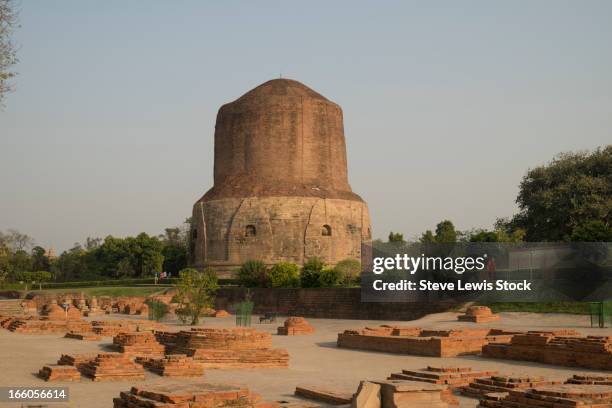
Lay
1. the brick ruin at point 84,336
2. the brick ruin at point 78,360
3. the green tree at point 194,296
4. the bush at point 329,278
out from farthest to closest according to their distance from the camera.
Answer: the bush at point 329,278 → the green tree at point 194,296 → the brick ruin at point 84,336 → the brick ruin at point 78,360

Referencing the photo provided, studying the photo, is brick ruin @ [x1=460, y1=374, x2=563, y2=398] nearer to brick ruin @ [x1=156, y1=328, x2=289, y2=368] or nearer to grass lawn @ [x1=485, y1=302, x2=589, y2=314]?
brick ruin @ [x1=156, y1=328, x2=289, y2=368]

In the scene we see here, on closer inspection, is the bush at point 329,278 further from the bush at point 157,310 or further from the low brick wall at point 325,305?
the bush at point 157,310

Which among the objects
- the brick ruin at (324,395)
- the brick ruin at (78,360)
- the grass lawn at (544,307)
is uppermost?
the grass lawn at (544,307)

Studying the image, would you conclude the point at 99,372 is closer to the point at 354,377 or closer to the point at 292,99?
the point at 354,377

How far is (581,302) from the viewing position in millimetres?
17766

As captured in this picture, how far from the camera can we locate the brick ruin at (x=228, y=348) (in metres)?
10.6

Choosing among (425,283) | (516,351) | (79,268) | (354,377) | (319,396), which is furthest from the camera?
(79,268)

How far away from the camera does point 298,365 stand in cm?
1130

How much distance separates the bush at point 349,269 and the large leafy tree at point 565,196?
6671mm

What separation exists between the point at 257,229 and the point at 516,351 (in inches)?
821

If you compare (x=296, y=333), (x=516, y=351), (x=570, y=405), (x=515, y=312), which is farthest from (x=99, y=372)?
(x=515, y=312)

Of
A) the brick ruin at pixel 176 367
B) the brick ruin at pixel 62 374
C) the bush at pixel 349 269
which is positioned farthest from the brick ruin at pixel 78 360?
the bush at pixel 349 269

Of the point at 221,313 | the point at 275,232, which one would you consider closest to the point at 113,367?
the point at 221,313

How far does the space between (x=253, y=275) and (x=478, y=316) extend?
12.1 m
